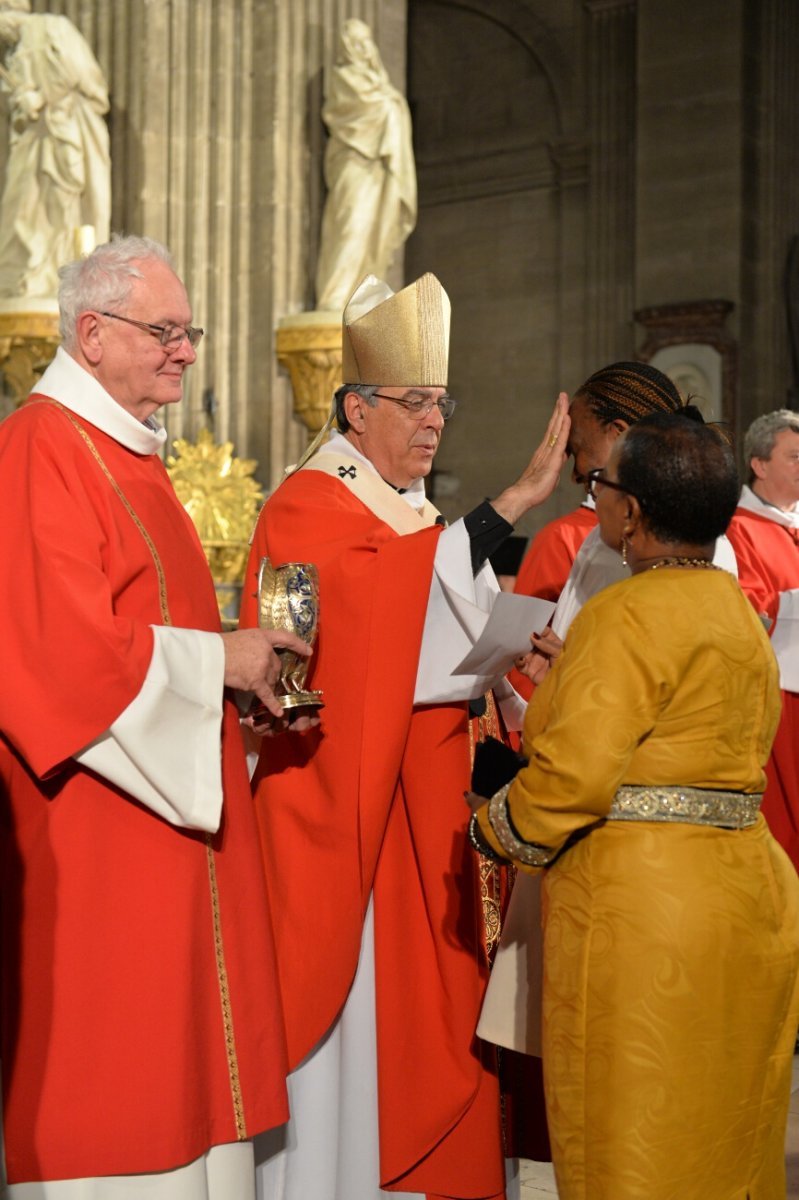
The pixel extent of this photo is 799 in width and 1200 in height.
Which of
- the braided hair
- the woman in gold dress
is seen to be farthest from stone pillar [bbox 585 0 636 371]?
the woman in gold dress

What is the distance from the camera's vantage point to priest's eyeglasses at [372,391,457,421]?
3375 mm

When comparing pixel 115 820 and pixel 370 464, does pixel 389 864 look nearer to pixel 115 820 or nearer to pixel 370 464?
pixel 115 820

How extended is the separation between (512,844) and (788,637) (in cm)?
297

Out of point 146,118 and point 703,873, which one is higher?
point 146,118

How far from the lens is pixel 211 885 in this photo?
2.69 m

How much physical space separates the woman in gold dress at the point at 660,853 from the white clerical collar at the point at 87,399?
0.87 meters

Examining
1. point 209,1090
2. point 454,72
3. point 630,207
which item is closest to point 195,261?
point 209,1090

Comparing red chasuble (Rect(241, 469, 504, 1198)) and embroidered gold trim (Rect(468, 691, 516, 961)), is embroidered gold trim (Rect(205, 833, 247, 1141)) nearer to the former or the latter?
red chasuble (Rect(241, 469, 504, 1198))

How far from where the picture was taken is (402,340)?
336 centimetres

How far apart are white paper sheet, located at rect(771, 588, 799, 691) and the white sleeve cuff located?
297 cm

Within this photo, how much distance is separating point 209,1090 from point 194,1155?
11 centimetres

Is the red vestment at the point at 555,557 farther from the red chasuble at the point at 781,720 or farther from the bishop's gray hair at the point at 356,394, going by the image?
the red chasuble at the point at 781,720

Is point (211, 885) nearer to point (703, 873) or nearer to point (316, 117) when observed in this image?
point (703, 873)

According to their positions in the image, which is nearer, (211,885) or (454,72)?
(211,885)
